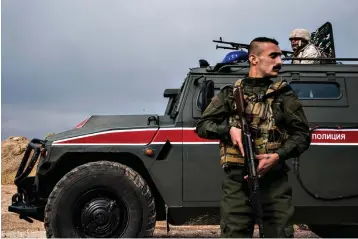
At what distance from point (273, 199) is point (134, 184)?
226cm

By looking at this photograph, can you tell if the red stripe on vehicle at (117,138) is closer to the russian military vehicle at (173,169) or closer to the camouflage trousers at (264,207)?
the russian military vehicle at (173,169)

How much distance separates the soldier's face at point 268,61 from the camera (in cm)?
286

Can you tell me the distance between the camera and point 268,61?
2.86 metres

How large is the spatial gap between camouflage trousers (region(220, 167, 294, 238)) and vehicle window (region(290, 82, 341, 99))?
254 centimetres

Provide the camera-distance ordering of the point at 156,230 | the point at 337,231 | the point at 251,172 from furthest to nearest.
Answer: the point at 156,230 → the point at 337,231 → the point at 251,172

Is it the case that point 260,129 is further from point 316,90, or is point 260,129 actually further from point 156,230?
point 156,230

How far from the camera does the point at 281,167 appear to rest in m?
2.80

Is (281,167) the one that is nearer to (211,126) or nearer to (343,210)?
(211,126)

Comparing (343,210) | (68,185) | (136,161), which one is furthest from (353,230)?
(68,185)

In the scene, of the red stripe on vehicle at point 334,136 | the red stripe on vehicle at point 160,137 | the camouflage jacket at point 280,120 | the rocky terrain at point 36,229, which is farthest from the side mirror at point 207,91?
the rocky terrain at point 36,229

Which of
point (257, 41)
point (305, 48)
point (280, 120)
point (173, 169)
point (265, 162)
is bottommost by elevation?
point (173, 169)

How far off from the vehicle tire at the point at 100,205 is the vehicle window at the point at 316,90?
1918 mm

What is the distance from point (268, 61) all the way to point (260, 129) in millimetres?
407

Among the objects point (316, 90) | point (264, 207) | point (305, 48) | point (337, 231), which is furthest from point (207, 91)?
point (337, 231)
